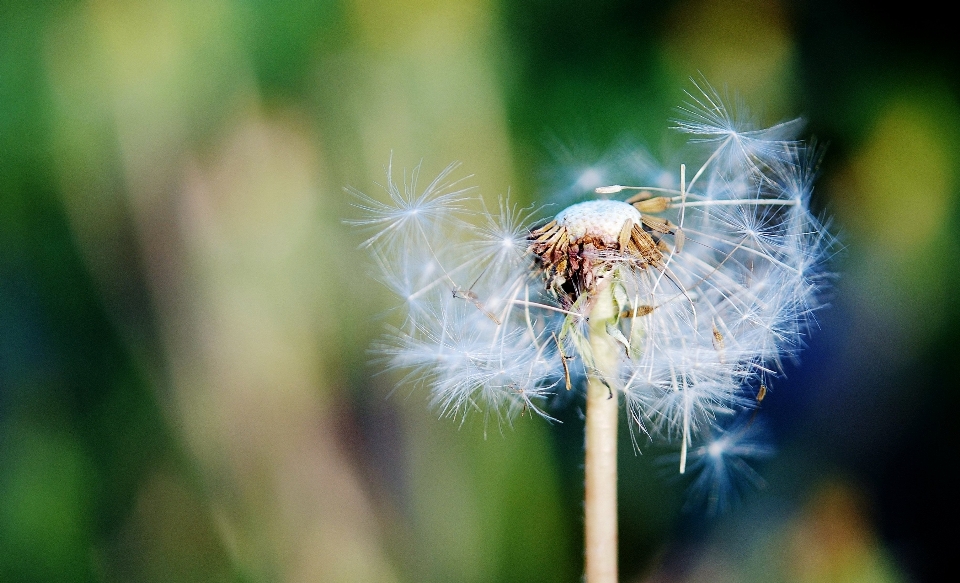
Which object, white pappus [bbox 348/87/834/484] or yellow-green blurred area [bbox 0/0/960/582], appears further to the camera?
yellow-green blurred area [bbox 0/0/960/582]

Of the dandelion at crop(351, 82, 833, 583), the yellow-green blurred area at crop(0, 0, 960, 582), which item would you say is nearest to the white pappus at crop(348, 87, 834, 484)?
the dandelion at crop(351, 82, 833, 583)

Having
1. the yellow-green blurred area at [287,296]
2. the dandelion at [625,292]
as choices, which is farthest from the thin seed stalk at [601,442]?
the yellow-green blurred area at [287,296]

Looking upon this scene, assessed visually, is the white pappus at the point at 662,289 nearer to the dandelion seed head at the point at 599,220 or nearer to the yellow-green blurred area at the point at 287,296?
the dandelion seed head at the point at 599,220

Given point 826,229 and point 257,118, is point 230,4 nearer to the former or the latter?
point 257,118

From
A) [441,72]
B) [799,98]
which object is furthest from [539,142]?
[799,98]

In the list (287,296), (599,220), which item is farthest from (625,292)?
(287,296)

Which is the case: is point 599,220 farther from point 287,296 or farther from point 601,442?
point 287,296

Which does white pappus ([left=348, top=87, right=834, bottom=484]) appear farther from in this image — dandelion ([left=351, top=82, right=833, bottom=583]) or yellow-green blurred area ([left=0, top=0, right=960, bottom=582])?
yellow-green blurred area ([left=0, top=0, right=960, bottom=582])
